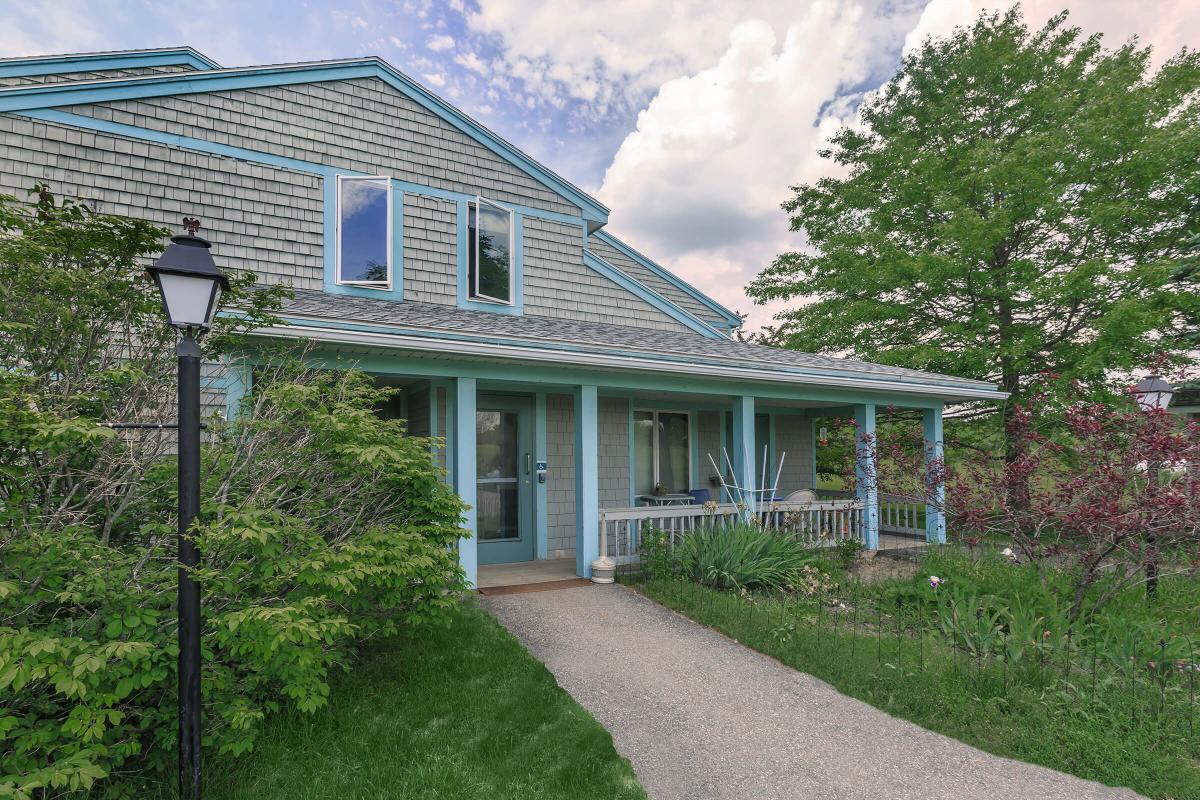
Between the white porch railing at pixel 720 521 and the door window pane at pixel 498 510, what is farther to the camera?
the door window pane at pixel 498 510

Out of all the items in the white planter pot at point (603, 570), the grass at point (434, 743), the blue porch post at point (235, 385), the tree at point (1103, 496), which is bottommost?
the grass at point (434, 743)

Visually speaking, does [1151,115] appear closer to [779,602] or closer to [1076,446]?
[1076,446]

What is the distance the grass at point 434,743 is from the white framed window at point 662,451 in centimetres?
540

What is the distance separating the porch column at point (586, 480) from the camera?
6805 millimetres

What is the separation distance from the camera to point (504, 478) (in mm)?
8000

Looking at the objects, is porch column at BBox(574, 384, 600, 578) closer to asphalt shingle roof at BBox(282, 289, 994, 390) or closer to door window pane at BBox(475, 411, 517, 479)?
asphalt shingle roof at BBox(282, 289, 994, 390)

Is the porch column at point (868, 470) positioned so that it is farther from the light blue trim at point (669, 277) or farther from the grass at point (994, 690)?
the light blue trim at point (669, 277)

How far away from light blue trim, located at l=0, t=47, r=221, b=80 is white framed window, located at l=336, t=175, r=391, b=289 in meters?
2.73

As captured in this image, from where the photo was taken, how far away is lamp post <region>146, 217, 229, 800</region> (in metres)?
2.59

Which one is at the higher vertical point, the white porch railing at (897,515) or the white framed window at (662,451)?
the white framed window at (662,451)

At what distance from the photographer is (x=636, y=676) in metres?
4.21

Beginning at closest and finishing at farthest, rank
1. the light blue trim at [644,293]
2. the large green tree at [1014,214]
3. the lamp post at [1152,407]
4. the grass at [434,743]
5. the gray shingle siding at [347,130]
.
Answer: the grass at [434,743], the lamp post at [1152,407], the gray shingle siding at [347,130], the light blue trim at [644,293], the large green tree at [1014,214]

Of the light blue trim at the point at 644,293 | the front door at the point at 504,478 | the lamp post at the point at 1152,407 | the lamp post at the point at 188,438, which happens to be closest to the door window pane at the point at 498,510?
the front door at the point at 504,478

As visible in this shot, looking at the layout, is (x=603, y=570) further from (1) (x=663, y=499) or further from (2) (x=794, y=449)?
(2) (x=794, y=449)
